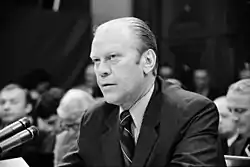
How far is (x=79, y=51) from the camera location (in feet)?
14.4

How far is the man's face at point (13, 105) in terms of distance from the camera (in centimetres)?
282

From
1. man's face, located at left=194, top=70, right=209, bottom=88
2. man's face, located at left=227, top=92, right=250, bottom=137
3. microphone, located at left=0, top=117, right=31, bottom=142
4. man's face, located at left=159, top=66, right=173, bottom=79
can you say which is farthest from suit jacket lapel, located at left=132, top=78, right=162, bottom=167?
man's face, located at left=159, top=66, right=173, bottom=79

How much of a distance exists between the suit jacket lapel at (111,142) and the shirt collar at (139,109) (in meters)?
0.04

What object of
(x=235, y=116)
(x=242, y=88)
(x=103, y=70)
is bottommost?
(x=235, y=116)

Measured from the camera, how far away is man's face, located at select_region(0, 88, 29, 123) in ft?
9.24

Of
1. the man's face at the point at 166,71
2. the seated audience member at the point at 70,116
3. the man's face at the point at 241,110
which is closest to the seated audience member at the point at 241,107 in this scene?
the man's face at the point at 241,110

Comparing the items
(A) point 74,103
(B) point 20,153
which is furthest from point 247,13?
(B) point 20,153

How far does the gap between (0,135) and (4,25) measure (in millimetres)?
4063

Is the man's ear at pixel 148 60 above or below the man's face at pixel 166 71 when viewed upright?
above

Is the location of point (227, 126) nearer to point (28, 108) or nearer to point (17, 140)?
point (28, 108)

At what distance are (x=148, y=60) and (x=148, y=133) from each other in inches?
5.3

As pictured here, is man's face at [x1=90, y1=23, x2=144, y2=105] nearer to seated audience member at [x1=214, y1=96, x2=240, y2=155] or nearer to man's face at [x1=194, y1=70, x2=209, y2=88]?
seated audience member at [x1=214, y1=96, x2=240, y2=155]

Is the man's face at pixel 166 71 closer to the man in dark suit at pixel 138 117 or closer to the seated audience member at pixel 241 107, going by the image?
the seated audience member at pixel 241 107

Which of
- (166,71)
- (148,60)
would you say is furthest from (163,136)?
(166,71)
